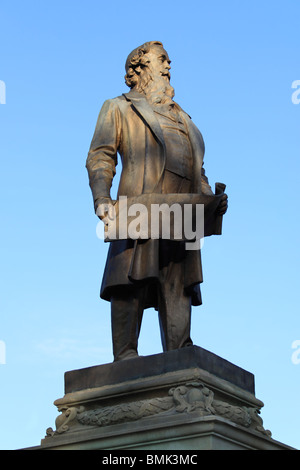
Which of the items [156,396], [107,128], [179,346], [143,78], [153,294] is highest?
[143,78]

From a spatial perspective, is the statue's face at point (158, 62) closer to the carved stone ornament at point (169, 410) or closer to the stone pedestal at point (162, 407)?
the stone pedestal at point (162, 407)

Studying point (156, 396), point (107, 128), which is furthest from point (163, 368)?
point (107, 128)

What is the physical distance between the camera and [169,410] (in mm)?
8773

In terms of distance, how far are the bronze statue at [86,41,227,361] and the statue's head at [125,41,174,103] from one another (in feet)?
0.04

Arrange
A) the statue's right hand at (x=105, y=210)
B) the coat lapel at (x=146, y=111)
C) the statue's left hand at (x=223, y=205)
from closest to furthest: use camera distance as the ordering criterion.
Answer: the statue's right hand at (x=105, y=210) < the statue's left hand at (x=223, y=205) < the coat lapel at (x=146, y=111)

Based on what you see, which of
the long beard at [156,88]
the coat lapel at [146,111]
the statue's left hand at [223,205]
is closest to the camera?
the statue's left hand at [223,205]

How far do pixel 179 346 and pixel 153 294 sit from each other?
73cm

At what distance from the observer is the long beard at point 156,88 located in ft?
35.2

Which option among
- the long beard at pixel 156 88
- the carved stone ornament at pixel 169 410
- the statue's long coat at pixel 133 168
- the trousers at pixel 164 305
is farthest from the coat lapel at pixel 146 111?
the carved stone ornament at pixel 169 410

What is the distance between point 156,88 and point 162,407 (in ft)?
13.1

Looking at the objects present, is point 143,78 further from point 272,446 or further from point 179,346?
point 272,446

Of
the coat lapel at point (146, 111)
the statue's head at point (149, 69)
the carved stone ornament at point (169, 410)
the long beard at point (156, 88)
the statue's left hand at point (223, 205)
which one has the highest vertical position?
the statue's head at point (149, 69)

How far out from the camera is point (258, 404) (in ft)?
32.1

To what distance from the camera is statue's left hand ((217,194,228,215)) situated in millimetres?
10023
